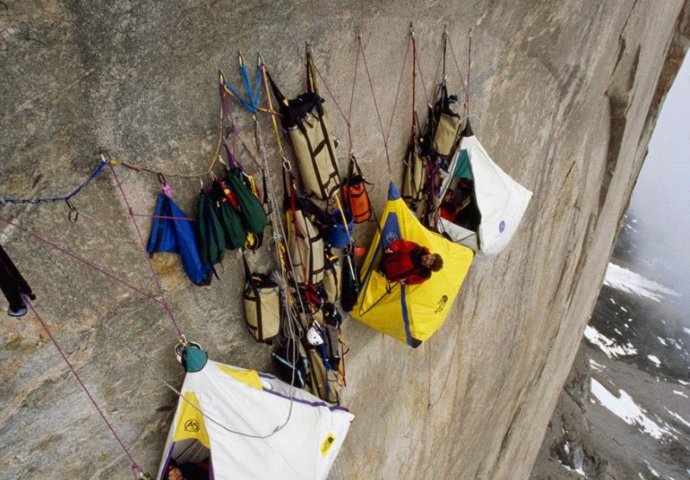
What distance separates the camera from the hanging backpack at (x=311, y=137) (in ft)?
11.6

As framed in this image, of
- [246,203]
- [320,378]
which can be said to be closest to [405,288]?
[320,378]

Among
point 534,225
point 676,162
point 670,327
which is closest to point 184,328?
point 534,225

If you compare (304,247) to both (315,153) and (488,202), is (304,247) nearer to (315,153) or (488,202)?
(315,153)

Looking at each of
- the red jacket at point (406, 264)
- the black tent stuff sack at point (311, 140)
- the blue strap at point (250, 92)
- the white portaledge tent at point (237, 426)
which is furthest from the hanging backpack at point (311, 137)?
the white portaledge tent at point (237, 426)

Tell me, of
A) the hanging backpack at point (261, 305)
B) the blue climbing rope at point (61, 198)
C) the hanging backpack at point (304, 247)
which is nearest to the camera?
the blue climbing rope at point (61, 198)

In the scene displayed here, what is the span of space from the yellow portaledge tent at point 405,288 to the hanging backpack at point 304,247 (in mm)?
737

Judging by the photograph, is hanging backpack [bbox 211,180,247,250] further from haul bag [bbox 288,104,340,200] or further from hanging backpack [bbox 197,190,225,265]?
haul bag [bbox 288,104,340,200]

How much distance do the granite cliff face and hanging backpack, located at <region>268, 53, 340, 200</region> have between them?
19 cm

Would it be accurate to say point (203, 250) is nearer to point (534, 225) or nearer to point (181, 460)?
point (181, 460)

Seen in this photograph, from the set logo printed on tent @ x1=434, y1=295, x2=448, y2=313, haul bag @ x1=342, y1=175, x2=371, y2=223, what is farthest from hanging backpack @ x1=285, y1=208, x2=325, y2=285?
logo printed on tent @ x1=434, y1=295, x2=448, y2=313

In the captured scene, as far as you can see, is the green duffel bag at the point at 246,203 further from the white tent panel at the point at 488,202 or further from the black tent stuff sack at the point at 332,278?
the white tent panel at the point at 488,202

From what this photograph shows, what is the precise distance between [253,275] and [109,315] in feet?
4.03

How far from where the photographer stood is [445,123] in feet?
17.3

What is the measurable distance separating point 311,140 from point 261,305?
156 cm
